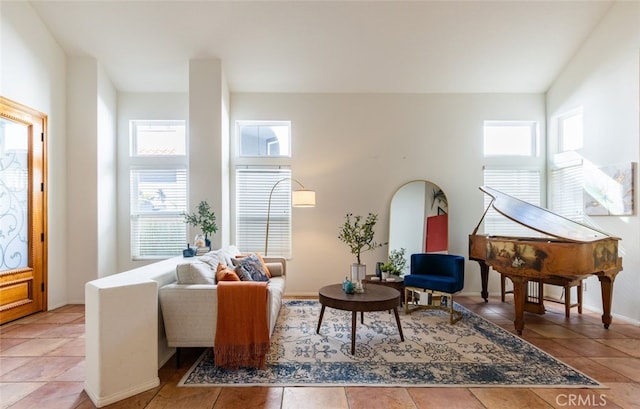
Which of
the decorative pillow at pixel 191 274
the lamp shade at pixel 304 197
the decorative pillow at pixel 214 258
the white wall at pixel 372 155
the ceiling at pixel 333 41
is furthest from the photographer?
the white wall at pixel 372 155

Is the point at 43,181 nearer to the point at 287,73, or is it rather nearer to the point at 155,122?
the point at 155,122

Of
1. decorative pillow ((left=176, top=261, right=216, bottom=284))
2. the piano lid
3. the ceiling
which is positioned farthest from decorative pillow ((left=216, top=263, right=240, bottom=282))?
the ceiling

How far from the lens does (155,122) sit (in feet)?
18.2

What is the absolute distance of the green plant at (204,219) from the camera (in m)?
4.47

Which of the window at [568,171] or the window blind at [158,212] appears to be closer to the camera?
the window at [568,171]

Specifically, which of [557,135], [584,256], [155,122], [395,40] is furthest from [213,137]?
[557,135]

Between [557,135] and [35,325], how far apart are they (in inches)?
307

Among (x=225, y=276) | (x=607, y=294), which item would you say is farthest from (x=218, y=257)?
(x=607, y=294)

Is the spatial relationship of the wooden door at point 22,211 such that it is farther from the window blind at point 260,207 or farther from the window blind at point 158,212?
the window blind at point 260,207

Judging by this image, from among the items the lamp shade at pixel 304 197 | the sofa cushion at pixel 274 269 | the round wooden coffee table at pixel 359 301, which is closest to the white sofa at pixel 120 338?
the round wooden coffee table at pixel 359 301

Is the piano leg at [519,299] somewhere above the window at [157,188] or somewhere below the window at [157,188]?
below

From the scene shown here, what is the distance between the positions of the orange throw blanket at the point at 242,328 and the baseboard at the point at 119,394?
0.49 meters

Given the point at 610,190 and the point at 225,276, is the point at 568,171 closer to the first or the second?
the point at 610,190

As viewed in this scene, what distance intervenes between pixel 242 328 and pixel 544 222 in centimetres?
348
